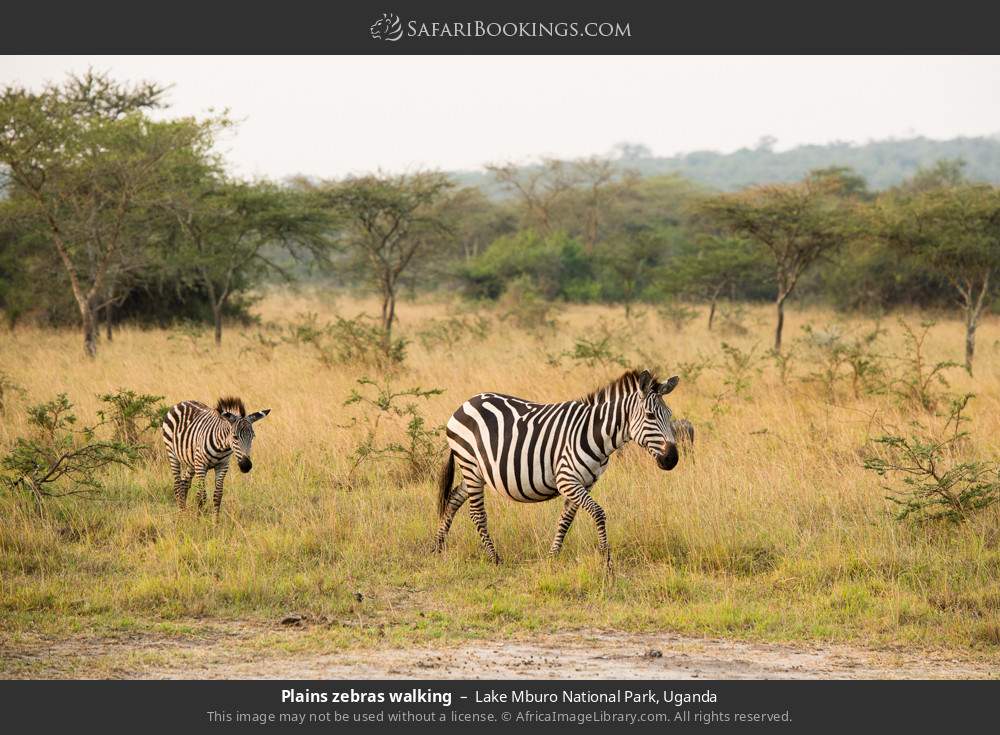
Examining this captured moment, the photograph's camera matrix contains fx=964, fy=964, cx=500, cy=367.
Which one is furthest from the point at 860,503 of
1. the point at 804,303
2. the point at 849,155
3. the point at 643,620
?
the point at 849,155

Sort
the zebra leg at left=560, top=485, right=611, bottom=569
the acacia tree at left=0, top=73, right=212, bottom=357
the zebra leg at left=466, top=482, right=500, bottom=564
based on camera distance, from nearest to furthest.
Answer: the zebra leg at left=560, top=485, right=611, bottom=569 → the zebra leg at left=466, top=482, right=500, bottom=564 → the acacia tree at left=0, top=73, right=212, bottom=357

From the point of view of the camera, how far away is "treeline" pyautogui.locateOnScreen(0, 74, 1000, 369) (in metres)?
17.2

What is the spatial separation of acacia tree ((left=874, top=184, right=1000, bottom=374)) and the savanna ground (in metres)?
7.45

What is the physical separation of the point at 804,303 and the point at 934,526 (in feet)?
85.6

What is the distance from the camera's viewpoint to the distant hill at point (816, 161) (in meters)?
137

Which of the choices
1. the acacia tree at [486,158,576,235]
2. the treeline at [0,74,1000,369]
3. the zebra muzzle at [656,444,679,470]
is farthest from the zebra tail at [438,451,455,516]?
the acacia tree at [486,158,576,235]

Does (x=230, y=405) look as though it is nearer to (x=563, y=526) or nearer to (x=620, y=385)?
(x=563, y=526)

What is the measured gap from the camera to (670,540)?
676 centimetres

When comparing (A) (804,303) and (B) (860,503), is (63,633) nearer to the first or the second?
(B) (860,503)

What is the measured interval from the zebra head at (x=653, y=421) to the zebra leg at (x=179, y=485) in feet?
12.0

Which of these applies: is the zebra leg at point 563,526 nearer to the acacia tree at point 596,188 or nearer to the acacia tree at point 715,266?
the acacia tree at point 715,266

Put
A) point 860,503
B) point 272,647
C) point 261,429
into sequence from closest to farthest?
point 272,647 < point 860,503 < point 261,429

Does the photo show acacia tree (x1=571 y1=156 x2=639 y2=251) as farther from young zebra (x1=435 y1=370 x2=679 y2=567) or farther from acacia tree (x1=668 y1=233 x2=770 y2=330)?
young zebra (x1=435 y1=370 x2=679 y2=567)

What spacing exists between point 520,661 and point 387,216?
19244 mm
